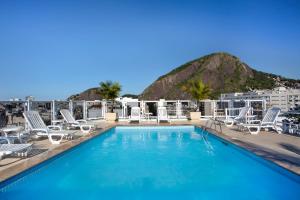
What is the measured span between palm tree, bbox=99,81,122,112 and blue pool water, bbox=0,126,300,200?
7.48 metres

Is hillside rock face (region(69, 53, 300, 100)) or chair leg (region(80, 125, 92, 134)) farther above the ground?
hillside rock face (region(69, 53, 300, 100))

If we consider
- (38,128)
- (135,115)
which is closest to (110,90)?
(135,115)

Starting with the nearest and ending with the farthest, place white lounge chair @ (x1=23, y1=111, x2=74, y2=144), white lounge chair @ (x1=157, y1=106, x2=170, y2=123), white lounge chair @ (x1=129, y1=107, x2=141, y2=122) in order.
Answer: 1. white lounge chair @ (x1=23, y1=111, x2=74, y2=144)
2. white lounge chair @ (x1=157, y1=106, x2=170, y2=123)
3. white lounge chair @ (x1=129, y1=107, x2=141, y2=122)

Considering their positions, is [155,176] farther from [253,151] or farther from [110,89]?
[110,89]

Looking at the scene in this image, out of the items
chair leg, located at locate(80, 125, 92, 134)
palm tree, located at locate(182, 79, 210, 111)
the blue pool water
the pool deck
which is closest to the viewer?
the blue pool water

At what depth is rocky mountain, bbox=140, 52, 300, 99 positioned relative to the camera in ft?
226

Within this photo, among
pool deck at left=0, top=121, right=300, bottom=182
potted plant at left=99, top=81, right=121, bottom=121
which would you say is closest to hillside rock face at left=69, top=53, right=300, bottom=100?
potted plant at left=99, top=81, right=121, bottom=121

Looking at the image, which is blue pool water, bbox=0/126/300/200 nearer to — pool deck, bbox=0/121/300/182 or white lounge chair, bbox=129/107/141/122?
pool deck, bbox=0/121/300/182

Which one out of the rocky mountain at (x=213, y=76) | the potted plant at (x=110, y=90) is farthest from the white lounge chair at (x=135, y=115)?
the rocky mountain at (x=213, y=76)

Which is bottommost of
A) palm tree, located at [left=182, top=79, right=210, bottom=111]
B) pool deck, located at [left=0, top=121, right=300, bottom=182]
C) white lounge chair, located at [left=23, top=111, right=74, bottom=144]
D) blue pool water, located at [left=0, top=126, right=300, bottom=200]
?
blue pool water, located at [left=0, top=126, right=300, bottom=200]

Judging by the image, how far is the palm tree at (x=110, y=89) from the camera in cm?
1467

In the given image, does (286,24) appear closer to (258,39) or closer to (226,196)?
(258,39)

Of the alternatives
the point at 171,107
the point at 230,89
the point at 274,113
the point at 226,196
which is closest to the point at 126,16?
the point at 171,107

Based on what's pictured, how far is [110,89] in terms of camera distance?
48.1 feet
